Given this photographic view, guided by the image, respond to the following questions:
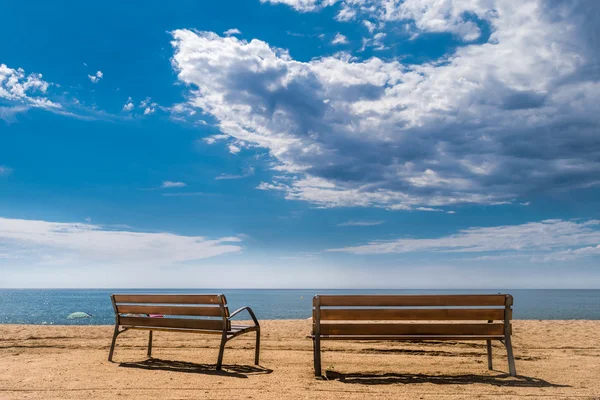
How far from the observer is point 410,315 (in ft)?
19.7

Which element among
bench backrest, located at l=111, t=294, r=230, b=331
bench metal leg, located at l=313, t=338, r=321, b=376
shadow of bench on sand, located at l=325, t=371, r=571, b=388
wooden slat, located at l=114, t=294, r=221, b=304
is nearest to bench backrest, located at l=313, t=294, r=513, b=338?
bench metal leg, located at l=313, t=338, r=321, b=376

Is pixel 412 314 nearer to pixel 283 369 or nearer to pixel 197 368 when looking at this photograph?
pixel 283 369

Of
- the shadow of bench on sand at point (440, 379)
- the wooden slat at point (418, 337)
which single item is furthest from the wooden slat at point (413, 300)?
the shadow of bench on sand at point (440, 379)

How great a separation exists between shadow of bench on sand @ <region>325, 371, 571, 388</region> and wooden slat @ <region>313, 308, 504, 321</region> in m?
0.72

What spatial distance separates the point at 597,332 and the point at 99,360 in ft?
34.7

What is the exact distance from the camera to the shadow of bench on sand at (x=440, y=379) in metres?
5.52

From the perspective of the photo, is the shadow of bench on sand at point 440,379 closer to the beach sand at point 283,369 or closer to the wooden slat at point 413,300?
the beach sand at point 283,369

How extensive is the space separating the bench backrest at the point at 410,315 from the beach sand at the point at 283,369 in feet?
1.83

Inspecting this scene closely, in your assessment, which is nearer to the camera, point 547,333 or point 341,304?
point 341,304

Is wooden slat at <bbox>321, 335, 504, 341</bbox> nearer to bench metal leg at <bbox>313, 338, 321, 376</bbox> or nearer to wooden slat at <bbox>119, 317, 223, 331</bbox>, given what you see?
bench metal leg at <bbox>313, 338, 321, 376</bbox>

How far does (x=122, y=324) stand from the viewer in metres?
7.18

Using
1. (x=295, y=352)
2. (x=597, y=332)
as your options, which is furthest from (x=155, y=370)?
(x=597, y=332)

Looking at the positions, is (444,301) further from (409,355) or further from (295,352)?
(295,352)

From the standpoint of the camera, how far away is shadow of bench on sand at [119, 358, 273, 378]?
6.16 m
